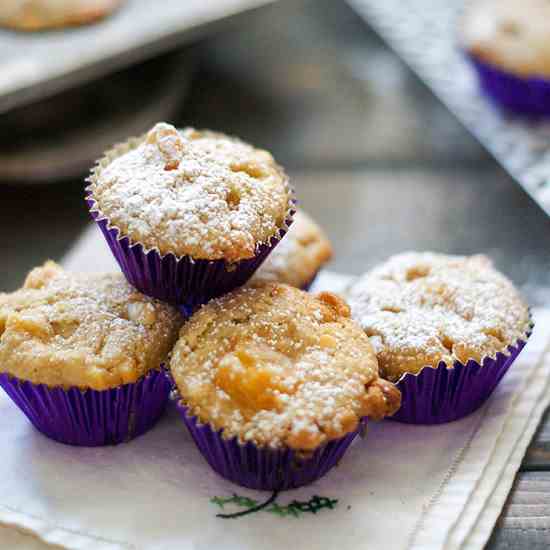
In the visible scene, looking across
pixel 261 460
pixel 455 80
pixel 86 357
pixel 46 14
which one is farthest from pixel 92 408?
pixel 455 80

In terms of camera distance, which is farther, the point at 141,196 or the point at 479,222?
the point at 479,222

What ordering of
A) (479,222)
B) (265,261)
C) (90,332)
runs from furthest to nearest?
(479,222) < (265,261) < (90,332)

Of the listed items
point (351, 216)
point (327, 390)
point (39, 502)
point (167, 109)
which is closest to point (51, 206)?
point (167, 109)

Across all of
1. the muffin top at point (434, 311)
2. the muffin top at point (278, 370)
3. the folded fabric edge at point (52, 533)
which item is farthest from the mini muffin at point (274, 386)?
the folded fabric edge at point (52, 533)

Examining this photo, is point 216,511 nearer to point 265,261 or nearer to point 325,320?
point 325,320

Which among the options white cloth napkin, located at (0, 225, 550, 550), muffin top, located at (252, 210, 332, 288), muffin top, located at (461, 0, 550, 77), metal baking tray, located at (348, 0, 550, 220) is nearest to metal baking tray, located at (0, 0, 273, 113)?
metal baking tray, located at (348, 0, 550, 220)

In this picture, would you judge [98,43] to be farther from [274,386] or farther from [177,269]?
[274,386]

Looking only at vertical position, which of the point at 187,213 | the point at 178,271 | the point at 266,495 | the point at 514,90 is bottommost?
the point at 266,495
